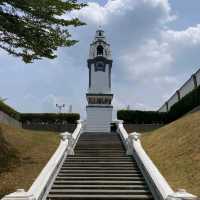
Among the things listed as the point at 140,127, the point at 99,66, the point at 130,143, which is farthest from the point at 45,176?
the point at 99,66

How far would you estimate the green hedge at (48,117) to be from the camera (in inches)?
1414

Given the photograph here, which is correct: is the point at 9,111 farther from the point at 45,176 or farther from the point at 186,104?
the point at 45,176

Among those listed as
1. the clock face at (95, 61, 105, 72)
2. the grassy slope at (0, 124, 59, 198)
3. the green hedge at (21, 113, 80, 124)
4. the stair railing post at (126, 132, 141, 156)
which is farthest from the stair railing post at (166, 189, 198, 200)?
the clock face at (95, 61, 105, 72)

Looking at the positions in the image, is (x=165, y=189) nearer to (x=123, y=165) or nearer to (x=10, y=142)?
(x=123, y=165)

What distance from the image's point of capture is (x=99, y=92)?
38.5 meters

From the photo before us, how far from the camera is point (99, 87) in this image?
128 feet

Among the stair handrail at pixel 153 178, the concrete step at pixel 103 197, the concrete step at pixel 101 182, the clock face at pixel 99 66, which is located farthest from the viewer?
the clock face at pixel 99 66

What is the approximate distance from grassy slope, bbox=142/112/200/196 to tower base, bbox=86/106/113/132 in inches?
439

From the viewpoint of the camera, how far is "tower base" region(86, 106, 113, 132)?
3658 cm

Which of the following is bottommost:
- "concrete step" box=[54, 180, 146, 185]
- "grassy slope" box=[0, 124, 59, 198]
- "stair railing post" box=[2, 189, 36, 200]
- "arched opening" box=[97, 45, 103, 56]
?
"stair railing post" box=[2, 189, 36, 200]

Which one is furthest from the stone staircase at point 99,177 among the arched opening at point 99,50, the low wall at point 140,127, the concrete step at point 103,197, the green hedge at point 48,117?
the arched opening at point 99,50

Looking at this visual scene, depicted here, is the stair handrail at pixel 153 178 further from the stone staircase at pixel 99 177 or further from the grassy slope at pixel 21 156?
the grassy slope at pixel 21 156

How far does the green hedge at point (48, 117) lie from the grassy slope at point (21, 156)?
8.58m

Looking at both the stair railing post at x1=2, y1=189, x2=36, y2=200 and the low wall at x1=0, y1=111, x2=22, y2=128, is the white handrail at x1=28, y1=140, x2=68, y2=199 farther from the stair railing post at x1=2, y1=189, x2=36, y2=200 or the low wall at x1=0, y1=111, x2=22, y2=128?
the low wall at x1=0, y1=111, x2=22, y2=128
